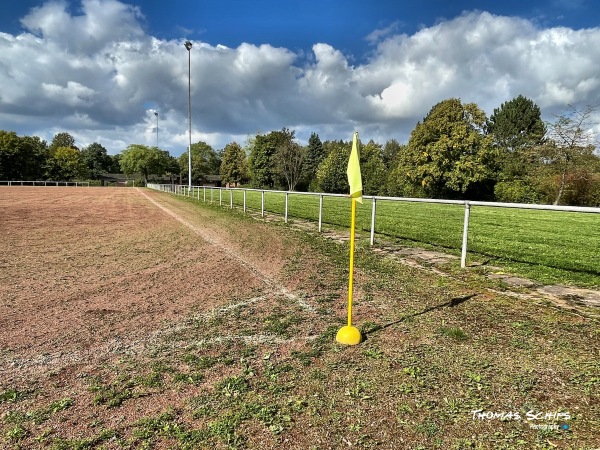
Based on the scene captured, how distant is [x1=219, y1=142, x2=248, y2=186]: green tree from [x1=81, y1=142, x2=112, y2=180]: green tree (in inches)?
2288

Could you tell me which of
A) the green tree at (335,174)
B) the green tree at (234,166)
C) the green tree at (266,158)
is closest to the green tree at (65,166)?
the green tree at (234,166)

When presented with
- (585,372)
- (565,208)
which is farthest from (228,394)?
(565,208)

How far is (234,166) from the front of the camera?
294 ft

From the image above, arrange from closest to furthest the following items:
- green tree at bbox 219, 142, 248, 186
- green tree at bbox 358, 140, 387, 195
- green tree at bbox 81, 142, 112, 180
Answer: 1. green tree at bbox 358, 140, 387, 195
2. green tree at bbox 219, 142, 248, 186
3. green tree at bbox 81, 142, 112, 180

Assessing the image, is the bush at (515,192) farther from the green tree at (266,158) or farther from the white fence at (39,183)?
the white fence at (39,183)

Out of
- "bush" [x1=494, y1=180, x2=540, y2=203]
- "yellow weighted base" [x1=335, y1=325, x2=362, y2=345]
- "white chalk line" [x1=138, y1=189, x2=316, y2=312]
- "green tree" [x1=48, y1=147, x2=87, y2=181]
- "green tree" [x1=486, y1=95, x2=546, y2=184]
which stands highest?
"green tree" [x1=486, y1=95, x2=546, y2=184]

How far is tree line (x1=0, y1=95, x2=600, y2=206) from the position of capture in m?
29.1

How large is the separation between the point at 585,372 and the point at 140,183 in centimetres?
11132

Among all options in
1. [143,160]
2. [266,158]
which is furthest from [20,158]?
[266,158]

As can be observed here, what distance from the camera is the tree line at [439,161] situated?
29094mm

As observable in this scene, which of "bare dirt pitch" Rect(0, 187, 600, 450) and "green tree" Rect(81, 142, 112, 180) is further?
"green tree" Rect(81, 142, 112, 180)

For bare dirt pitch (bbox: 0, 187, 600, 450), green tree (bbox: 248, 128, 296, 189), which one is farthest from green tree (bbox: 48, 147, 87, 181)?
bare dirt pitch (bbox: 0, 187, 600, 450)

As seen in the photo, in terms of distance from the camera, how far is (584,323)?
379 cm

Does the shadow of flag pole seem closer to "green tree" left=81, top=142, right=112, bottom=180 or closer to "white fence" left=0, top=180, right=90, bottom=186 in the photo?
"white fence" left=0, top=180, right=90, bottom=186
